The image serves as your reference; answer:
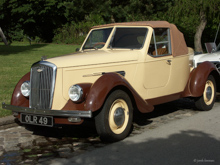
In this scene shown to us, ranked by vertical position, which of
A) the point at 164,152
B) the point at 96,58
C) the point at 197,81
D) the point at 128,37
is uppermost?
the point at 128,37

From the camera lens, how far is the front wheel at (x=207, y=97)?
7.54 metres

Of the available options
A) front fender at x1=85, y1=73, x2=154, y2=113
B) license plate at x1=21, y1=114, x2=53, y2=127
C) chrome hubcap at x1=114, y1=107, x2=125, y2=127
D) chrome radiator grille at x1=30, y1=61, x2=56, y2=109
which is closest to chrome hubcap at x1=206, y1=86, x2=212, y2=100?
front fender at x1=85, y1=73, x2=154, y2=113

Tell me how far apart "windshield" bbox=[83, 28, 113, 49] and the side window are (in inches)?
35.1

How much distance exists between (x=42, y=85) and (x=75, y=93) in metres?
0.63

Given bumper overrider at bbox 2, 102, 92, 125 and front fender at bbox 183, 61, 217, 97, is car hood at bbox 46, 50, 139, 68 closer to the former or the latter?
bumper overrider at bbox 2, 102, 92, 125

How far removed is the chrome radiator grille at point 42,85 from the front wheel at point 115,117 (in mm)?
859

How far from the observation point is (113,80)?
5336 millimetres

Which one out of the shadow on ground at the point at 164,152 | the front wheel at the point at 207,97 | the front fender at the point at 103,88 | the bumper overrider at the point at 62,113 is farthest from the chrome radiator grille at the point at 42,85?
the front wheel at the point at 207,97

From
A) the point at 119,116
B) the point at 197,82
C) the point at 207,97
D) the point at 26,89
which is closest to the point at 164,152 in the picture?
the point at 119,116

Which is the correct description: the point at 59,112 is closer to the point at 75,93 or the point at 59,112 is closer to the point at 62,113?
the point at 62,113

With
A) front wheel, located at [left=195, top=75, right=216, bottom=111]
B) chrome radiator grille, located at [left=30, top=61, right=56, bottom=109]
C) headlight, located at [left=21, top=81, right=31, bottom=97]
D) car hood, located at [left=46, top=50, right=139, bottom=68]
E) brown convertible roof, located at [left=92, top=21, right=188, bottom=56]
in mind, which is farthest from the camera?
front wheel, located at [left=195, top=75, right=216, bottom=111]

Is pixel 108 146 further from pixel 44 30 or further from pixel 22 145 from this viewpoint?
pixel 44 30

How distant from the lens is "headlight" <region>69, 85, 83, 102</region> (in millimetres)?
5137

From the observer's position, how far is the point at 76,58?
567 cm
